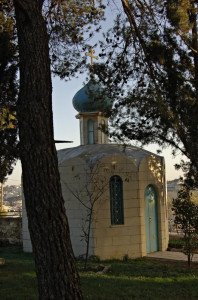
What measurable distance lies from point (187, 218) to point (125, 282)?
3.43 meters

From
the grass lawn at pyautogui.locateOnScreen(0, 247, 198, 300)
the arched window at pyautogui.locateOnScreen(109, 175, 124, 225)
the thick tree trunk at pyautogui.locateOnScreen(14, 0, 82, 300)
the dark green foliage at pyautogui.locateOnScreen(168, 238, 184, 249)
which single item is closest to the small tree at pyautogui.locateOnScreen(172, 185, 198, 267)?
the grass lawn at pyautogui.locateOnScreen(0, 247, 198, 300)

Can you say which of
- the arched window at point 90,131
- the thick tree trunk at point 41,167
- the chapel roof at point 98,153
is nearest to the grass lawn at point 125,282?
the thick tree trunk at point 41,167

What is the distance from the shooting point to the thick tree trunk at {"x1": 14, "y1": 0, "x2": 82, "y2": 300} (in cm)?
487

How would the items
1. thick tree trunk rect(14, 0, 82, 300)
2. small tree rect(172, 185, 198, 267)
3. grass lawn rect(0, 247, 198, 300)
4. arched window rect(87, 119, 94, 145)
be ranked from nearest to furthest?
thick tree trunk rect(14, 0, 82, 300) → grass lawn rect(0, 247, 198, 300) → small tree rect(172, 185, 198, 267) → arched window rect(87, 119, 94, 145)

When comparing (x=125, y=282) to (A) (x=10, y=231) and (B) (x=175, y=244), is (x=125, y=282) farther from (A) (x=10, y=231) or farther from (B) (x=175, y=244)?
(A) (x=10, y=231)

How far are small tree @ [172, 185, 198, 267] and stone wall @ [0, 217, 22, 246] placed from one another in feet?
28.1

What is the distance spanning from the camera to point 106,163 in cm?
1349

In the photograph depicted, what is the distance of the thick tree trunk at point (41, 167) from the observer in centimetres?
487

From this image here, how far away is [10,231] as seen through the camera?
17.6 meters

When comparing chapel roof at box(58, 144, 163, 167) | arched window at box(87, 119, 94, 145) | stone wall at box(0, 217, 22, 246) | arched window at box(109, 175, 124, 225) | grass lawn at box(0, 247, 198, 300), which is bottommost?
grass lawn at box(0, 247, 198, 300)

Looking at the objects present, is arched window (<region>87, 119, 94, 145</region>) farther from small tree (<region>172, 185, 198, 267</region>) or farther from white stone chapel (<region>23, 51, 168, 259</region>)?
small tree (<region>172, 185, 198, 267</region>)

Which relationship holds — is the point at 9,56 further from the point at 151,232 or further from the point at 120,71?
the point at 151,232

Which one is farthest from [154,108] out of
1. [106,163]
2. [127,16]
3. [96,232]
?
[96,232]

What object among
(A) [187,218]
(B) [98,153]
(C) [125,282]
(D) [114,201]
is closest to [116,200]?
(D) [114,201]
